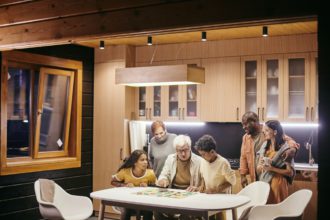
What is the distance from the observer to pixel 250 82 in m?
6.79

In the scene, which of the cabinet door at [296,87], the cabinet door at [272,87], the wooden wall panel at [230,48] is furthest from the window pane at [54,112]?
the cabinet door at [296,87]

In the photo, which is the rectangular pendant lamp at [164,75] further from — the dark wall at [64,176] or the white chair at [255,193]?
the dark wall at [64,176]

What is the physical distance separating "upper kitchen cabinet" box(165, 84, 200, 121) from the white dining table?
2264 mm

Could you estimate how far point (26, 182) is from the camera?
6.57m

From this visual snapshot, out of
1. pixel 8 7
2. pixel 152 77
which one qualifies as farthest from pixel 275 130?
pixel 8 7

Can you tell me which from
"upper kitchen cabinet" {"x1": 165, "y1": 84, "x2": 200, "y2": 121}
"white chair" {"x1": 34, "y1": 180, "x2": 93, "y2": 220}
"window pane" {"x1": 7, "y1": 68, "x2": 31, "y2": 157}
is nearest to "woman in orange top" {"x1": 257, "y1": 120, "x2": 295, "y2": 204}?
"upper kitchen cabinet" {"x1": 165, "y1": 84, "x2": 200, "y2": 121}

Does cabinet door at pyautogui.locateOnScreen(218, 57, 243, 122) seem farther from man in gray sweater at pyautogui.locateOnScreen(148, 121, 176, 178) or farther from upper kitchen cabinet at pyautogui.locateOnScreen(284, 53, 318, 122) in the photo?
man in gray sweater at pyautogui.locateOnScreen(148, 121, 176, 178)

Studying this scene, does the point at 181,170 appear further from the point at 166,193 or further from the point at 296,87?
the point at 296,87

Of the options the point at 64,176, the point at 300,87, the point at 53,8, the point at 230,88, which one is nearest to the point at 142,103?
the point at 230,88

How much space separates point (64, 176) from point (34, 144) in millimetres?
722

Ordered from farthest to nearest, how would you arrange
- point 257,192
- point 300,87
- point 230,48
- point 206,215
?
point 230,48 → point 300,87 → point 257,192 → point 206,215

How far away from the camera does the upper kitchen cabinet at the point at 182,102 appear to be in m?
7.21

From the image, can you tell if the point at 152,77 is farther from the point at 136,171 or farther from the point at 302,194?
the point at 302,194

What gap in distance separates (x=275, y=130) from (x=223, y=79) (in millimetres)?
1267
